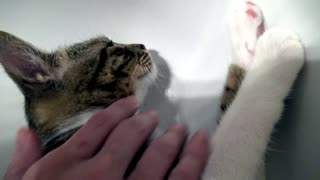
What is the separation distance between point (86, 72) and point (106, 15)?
1.03ft

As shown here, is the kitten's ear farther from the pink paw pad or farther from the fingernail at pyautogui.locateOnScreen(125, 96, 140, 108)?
the pink paw pad

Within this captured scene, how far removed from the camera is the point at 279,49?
0.68m

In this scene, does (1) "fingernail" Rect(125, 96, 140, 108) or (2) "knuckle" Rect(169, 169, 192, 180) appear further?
(1) "fingernail" Rect(125, 96, 140, 108)

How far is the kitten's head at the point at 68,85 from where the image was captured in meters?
0.78

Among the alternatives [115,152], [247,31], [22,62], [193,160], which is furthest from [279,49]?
[22,62]

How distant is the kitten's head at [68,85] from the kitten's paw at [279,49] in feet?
0.95

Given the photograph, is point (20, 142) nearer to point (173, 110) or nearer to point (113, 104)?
point (113, 104)

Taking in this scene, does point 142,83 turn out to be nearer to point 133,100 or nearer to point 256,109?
point 133,100

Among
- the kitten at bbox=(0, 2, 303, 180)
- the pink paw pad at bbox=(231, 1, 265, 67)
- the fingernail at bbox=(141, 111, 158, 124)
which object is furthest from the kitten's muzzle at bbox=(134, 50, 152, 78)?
the pink paw pad at bbox=(231, 1, 265, 67)

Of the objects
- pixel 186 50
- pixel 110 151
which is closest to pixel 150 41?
pixel 186 50

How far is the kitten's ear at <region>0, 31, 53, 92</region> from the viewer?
0.72 metres

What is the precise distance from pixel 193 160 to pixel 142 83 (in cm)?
28

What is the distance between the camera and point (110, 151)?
670mm

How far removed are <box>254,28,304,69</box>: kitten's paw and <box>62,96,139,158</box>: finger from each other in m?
0.29
